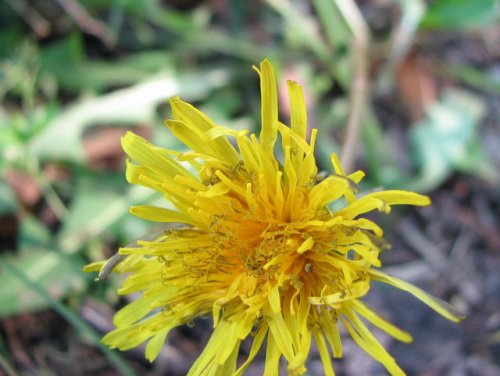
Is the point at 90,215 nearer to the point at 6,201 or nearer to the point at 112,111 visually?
the point at 6,201

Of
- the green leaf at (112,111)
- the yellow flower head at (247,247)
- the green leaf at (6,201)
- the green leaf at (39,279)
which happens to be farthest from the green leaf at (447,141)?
the green leaf at (6,201)

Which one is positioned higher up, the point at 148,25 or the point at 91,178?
the point at 148,25

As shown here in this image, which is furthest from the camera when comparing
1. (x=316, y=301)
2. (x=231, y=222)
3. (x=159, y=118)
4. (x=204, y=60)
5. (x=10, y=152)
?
(x=204, y=60)

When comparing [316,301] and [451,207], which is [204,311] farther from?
[451,207]

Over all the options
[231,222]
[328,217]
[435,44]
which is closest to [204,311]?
[231,222]

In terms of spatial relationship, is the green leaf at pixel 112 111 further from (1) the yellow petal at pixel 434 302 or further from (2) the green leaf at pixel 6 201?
(1) the yellow petal at pixel 434 302

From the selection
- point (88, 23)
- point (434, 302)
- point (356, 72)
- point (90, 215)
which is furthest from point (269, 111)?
point (88, 23)

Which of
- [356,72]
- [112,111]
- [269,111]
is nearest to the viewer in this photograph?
[269,111]
